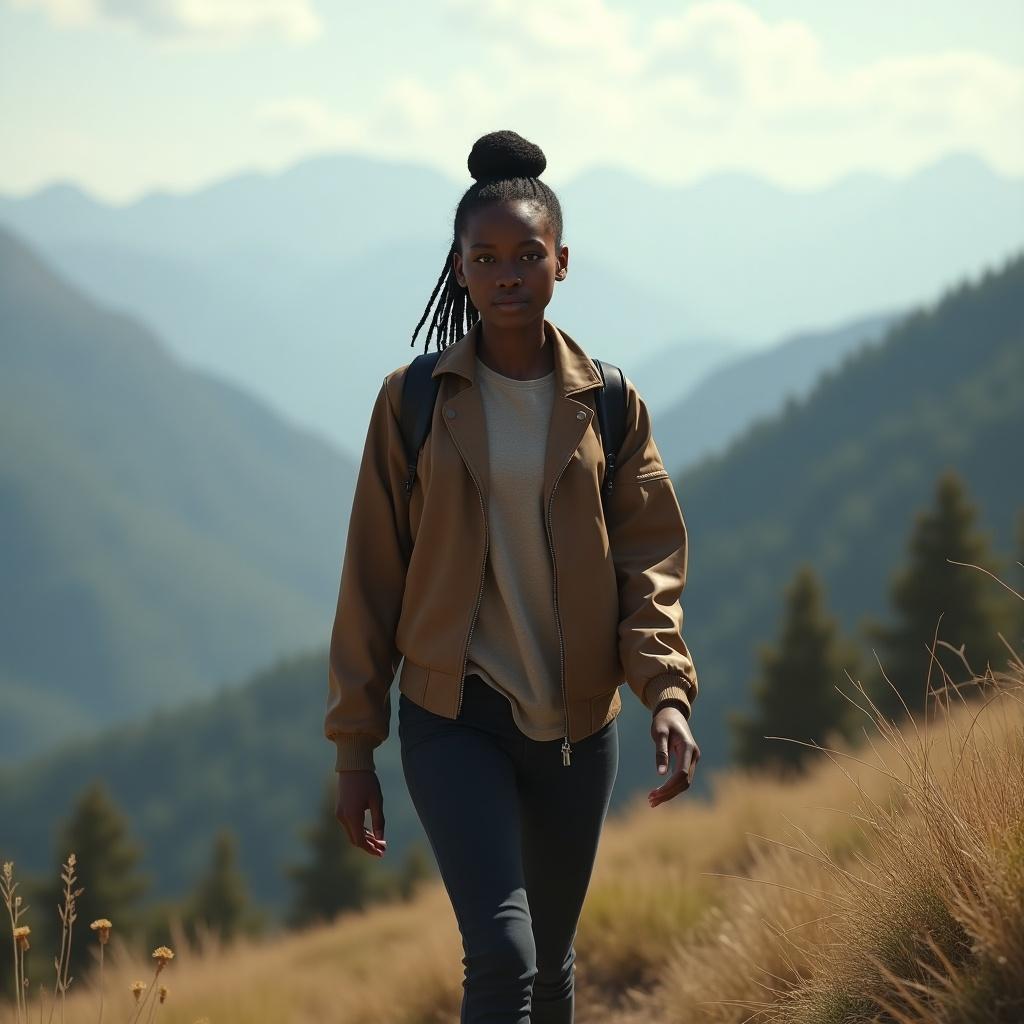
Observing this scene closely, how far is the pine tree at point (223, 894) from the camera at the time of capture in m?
34.8

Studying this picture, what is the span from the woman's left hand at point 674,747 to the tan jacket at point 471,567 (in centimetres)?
7

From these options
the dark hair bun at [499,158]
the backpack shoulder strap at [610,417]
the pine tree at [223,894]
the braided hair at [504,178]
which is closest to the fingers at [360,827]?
the backpack shoulder strap at [610,417]

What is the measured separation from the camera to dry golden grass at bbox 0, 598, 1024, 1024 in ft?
8.30

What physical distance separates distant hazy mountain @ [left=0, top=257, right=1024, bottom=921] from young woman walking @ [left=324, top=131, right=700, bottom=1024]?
9267cm

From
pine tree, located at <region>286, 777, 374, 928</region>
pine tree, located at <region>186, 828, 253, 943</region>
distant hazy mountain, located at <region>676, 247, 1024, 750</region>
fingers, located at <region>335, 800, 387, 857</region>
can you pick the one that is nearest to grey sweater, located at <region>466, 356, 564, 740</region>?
fingers, located at <region>335, 800, 387, 857</region>

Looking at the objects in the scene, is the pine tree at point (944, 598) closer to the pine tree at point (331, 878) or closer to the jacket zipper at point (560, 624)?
the pine tree at point (331, 878)

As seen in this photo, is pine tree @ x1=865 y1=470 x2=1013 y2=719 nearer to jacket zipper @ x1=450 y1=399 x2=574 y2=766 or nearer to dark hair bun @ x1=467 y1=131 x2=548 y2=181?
dark hair bun @ x1=467 y1=131 x2=548 y2=181

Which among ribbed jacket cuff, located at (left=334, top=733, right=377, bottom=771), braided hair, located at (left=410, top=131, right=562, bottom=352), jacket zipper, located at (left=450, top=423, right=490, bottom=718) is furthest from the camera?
braided hair, located at (left=410, top=131, right=562, bottom=352)

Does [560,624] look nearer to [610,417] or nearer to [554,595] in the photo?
[554,595]

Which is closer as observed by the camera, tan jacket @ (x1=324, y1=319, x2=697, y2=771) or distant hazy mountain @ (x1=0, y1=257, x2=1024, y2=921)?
tan jacket @ (x1=324, y1=319, x2=697, y2=771)

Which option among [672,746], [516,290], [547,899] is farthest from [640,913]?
[516,290]

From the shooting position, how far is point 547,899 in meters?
2.92

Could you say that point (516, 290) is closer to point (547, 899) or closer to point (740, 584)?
point (547, 899)

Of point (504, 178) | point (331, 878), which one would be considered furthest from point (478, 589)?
point (331, 878)
